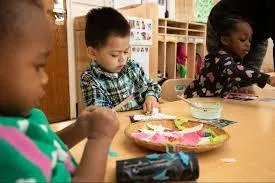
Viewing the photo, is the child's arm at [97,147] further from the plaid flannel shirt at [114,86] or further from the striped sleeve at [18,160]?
the plaid flannel shirt at [114,86]

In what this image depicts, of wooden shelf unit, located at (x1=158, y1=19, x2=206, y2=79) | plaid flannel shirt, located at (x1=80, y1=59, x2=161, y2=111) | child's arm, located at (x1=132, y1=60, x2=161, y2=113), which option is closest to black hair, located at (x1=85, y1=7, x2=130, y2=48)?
plaid flannel shirt, located at (x1=80, y1=59, x2=161, y2=111)

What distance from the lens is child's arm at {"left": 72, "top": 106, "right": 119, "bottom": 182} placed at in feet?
1.47

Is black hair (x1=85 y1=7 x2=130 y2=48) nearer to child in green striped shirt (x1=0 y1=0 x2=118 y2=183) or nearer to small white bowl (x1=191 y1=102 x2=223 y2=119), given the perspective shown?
small white bowl (x1=191 y1=102 x2=223 y2=119)

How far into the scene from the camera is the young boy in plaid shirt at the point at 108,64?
1.25 metres

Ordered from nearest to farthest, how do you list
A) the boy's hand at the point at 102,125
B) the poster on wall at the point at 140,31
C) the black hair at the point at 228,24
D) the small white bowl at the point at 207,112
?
the boy's hand at the point at 102,125 < the small white bowl at the point at 207,112 < the black hair at the point at 228,24 < the poster on wall at the point at 140,31

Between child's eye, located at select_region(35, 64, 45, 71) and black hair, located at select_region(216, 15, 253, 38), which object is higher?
black hair, located at select_region(216, 15, 253, 38)

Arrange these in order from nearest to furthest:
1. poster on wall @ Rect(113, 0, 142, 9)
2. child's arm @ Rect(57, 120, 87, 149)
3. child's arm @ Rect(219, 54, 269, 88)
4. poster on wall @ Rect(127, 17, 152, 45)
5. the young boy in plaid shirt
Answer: child's arm @ Rect(57, 120, 87, 149), the young boy in plaid shirt, child's arm @ Rect(219, 54, 269, 88), poster on wall @ Rect(127, 17, 152, 45), poster on wall @ Rect(113, 0, 142, 9)

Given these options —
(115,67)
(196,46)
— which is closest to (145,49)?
(196,46)

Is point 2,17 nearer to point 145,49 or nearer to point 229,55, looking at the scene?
point 229,55

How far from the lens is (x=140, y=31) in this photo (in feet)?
10.5

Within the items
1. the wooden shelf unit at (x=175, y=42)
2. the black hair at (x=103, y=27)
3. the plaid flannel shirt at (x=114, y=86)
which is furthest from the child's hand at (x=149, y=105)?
the wooden shelf unit at (x=175, y=42)

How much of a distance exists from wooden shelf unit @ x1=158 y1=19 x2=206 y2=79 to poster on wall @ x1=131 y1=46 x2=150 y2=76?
0.42m

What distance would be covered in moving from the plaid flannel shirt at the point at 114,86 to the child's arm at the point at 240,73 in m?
0.41

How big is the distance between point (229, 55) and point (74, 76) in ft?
6.96
